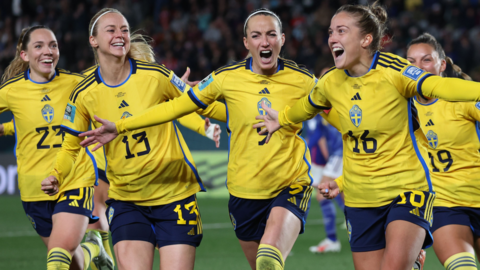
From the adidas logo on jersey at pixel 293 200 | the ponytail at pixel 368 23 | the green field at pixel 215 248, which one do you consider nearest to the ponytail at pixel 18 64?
the green field at pixel 215 248

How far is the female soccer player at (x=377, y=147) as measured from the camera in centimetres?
401

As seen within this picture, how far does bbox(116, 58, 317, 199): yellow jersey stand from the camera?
4766mm

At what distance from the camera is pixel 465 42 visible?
52.6 ft

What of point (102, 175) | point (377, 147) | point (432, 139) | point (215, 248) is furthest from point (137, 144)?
point (215, 248)

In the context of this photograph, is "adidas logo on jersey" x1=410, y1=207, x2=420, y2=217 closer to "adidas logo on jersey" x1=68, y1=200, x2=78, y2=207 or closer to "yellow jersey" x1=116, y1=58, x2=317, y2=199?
"yellow jersey" x1=116, y1=58, x2=317, y2=199

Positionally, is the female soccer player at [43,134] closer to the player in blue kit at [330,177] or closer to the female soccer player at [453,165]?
the female soccer player at [453,165]

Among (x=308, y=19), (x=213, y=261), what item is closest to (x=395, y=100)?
(x=213, y=261)

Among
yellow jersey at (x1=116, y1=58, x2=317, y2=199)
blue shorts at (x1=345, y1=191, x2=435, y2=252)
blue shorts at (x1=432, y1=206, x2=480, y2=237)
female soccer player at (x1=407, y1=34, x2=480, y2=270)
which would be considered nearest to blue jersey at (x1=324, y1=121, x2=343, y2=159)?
female soccer player at (x1=407, y1=34, x2=480, y2=270)

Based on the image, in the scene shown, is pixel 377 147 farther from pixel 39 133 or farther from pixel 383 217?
pixel 39 133

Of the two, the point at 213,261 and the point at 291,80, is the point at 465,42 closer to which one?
the point at 213,261

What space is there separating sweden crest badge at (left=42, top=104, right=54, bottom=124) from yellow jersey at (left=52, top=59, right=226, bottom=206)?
2.38ft

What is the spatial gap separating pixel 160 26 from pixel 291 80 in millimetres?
13940

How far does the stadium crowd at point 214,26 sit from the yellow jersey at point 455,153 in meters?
10.7

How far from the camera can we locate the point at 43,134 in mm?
5590
